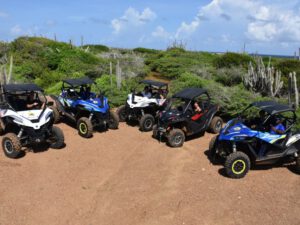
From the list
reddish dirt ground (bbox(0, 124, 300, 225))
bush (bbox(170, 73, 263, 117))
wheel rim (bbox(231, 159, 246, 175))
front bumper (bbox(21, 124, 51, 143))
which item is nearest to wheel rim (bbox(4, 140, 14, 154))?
reddish dirt ground (bbox(0, 124, 300, 225))

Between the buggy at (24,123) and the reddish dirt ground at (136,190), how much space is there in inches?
13.5

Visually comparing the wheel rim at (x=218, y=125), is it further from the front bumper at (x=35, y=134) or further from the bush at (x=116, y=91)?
the front bumper at (x=35, y=134)

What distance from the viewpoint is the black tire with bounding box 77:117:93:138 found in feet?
33.4

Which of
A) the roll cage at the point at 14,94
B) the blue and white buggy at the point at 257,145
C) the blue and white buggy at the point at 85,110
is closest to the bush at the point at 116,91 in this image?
the blue and white buggy at the point at 85,110

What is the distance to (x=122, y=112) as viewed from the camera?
12039 mm

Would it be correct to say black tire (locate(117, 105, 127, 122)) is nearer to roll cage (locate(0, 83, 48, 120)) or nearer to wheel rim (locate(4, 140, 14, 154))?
roll cage (locate(0, 83, 48, 120))

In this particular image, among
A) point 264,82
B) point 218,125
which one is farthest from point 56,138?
point 264,82

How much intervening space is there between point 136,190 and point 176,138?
113 inches

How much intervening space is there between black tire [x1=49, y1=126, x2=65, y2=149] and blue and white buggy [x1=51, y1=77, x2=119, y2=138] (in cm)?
119

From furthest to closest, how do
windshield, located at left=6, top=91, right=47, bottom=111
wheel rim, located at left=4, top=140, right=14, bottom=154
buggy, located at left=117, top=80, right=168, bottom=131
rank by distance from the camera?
buggy, located at left=117, top=80, right=168, bottom=131
windshield, located at left=6, top=91, right=47, bottom=111
wheel rim, located at left=4, top=140, right=14, bottom=154

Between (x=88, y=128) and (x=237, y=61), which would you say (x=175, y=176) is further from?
(x=237, y=61)

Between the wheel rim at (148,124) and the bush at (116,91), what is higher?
the bush at (116,91)

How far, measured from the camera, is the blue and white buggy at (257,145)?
750 centimetres

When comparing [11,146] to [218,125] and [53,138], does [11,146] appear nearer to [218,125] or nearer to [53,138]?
[53,138]
